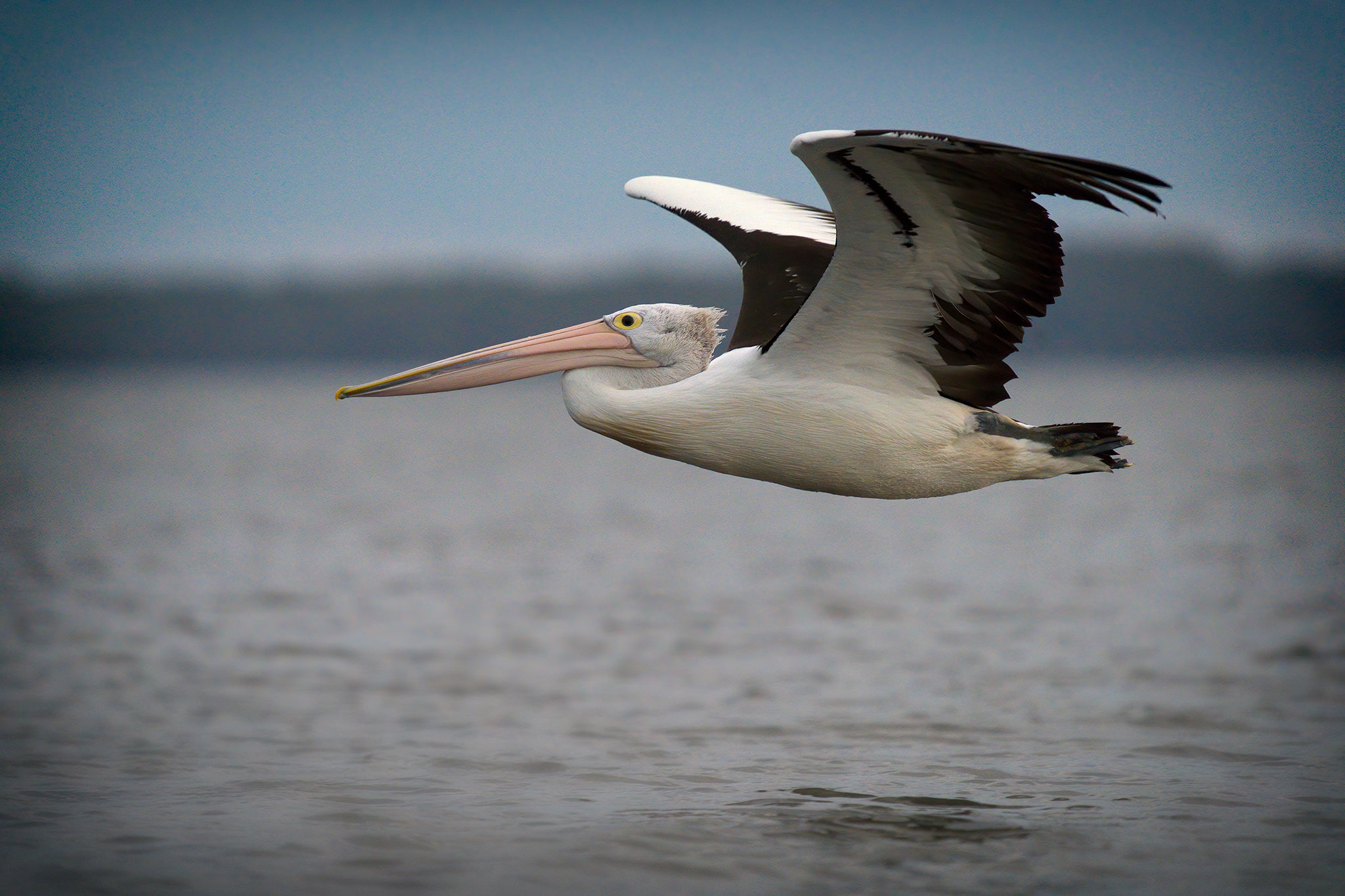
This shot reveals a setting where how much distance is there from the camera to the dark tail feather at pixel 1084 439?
6023 millimetres

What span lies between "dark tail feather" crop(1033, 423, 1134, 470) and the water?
141 inches

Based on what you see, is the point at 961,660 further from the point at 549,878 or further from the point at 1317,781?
the point at 549,878

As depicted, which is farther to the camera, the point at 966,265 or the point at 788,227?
the point at 788,227

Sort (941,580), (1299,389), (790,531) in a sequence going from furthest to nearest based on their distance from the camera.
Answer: (1299,389)
(790,531)
(941,580)

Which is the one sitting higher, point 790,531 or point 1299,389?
point 1299,389

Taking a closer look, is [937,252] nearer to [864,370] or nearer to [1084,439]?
[864,370]

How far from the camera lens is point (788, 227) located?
7.70 m

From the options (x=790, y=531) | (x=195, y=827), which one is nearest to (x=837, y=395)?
(x=195, y=827)

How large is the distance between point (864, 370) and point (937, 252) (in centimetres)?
67

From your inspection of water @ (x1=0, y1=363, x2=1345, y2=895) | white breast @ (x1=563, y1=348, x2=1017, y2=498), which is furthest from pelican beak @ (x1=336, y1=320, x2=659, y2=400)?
water @ (x1=0, y1=363, x2=1345, y2=895)

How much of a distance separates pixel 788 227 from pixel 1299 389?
11934 cm

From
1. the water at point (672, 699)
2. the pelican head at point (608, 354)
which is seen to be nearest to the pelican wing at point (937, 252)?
the pelican head at point (608, 354)

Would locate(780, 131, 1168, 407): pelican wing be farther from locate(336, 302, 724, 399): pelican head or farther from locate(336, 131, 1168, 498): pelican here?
locate(336, 302, 724, 399): pelican head

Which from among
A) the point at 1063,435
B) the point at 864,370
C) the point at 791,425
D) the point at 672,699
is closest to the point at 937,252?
the point at 864,370
